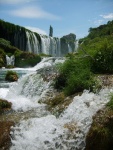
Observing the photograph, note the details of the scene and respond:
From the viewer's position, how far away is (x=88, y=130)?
681 cm

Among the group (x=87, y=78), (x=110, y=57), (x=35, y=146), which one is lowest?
(x=35, y=146)

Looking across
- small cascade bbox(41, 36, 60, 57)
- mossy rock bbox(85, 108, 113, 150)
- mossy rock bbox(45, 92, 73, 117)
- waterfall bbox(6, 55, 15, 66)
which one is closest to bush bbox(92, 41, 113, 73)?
mossy rock bbox(45, 92, 73, 117)

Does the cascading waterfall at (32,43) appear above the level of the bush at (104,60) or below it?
above

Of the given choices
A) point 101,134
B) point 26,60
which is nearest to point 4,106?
point 101,134

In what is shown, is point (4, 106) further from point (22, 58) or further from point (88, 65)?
point (22, 58)

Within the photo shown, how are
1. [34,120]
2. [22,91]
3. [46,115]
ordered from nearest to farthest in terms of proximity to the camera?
[34,120] → [46,115] → [22,91]

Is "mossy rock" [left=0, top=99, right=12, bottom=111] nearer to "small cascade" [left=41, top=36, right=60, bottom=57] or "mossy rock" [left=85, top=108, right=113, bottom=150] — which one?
"mossy rock" [left=85, top=108, right=113, bottom=150]

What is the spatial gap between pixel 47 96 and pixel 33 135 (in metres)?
3.71

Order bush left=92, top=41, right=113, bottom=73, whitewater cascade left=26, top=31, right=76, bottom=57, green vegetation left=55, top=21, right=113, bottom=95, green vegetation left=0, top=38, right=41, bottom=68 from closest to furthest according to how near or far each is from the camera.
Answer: green vegetation left=55, top=21, right=113, bottom=95 → bush left=92, top=41, right=113, bottom=73 → green vegetation left=0, top=38, right=41, bottom=68 → whitewater cascade left=26, top=31, right=76, bottom=57

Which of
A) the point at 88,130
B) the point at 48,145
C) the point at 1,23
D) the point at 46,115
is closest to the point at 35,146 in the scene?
the point at 48,145

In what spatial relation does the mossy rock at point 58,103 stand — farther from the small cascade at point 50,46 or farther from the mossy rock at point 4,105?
the small cascade at point 50,46

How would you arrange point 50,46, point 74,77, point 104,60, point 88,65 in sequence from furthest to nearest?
point 50,46 < point 88,65 < point 104,60 < point 74,77

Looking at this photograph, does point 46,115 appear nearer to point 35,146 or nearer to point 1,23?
point 35,146

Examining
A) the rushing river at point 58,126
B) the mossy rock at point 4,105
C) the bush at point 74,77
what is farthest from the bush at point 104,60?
the mossy rock at point 4,105
